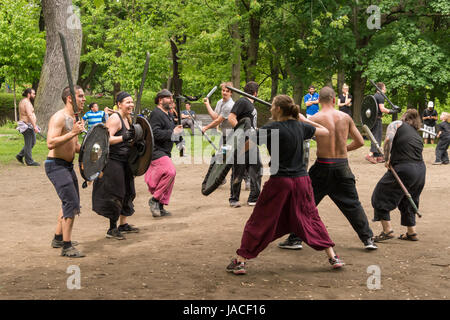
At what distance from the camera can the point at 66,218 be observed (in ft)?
21.9

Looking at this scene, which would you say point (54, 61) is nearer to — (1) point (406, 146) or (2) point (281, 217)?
(1) point (406, 146)

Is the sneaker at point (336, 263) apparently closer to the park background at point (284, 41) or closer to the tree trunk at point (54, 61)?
the tree trunk at point (54, 61)

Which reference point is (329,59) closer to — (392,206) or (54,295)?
(392,206)

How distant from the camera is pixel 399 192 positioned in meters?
7.51

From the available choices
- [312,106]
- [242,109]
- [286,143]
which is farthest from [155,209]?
[312,106]

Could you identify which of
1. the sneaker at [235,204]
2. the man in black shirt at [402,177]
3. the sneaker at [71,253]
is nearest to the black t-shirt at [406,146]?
Result: the man in black shirt at [402,177]

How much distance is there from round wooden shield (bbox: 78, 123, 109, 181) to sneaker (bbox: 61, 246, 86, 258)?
86cm

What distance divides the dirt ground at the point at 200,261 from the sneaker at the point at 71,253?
0.28 feet

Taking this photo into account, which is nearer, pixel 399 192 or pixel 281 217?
pixel 281 217

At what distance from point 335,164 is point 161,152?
340 centimetres

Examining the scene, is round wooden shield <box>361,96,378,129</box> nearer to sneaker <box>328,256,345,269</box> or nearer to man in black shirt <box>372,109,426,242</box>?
man in black shirt <box>372,109,426,242</box>

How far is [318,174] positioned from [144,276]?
2.32m

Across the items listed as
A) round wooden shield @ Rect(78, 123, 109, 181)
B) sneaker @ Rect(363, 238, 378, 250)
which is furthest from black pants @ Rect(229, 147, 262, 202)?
round wooden shield @ Rect(78, 123, 109, 181)

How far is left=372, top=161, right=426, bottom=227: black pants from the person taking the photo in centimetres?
751
